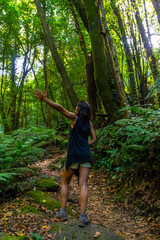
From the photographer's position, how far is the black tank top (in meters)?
3.23

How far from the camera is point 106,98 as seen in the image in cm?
839

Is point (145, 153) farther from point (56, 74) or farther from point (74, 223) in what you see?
point (56, 74)

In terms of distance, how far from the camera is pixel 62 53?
58.6ft

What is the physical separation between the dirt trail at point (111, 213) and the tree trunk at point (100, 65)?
3389 millimetres

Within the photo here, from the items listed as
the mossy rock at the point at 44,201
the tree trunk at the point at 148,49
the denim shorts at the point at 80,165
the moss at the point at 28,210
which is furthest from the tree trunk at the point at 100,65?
the moss at the point at 28,210

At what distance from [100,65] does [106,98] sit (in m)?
1.59

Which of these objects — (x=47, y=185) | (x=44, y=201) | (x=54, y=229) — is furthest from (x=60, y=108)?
(x=47, y=185)

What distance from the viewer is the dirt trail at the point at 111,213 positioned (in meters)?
3.36

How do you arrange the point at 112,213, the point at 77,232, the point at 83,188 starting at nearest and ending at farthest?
the point at 77,232, the point at 83,188, the point at 112,213

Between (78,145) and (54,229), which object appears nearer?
(54,229)

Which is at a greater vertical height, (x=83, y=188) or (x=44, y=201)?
(x=83, y=188)

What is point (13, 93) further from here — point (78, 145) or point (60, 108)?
point (78, 145)

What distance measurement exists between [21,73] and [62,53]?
4284 millimetres

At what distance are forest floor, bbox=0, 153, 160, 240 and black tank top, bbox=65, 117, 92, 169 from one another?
135 cm
